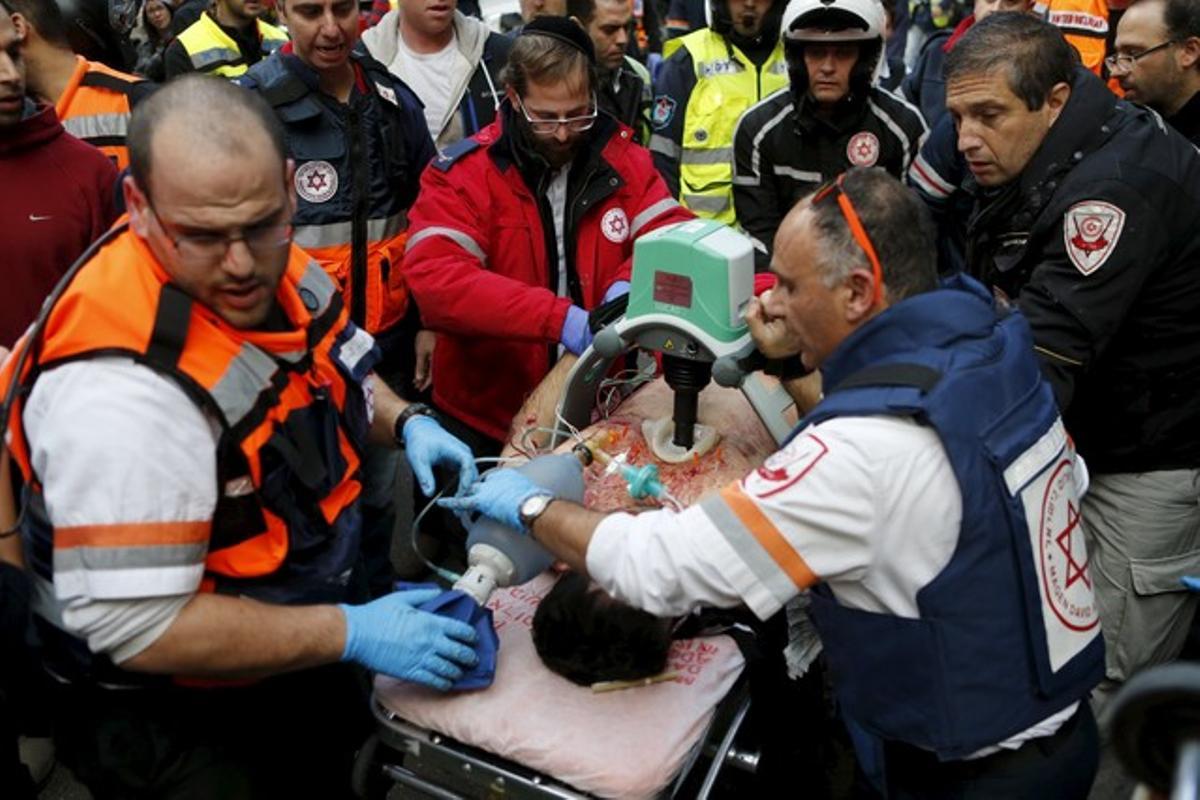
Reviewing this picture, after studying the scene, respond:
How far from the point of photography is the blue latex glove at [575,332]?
9.73 ft

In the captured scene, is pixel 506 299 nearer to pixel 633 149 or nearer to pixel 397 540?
pixel 633 149

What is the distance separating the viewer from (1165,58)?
358 cm

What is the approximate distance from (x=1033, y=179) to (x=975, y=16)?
3030mm

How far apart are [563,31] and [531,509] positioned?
1.60 meters

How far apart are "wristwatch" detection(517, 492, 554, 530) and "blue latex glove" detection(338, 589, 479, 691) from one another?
0.78 feet

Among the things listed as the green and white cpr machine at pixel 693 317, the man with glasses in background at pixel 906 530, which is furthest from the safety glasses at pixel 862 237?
the green and white cpr machine at pixel 693 317

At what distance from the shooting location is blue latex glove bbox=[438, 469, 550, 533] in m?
2.11

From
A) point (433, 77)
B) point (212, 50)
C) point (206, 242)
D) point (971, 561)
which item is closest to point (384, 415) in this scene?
point (206, 242)

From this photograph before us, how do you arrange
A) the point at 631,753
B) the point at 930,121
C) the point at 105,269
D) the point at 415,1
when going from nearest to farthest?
the point at 105,269 → the point at 631,753 → the point at 415,1 → the point at 930,121

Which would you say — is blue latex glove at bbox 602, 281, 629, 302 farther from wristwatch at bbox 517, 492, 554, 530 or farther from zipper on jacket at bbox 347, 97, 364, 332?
wristwatch at bbox 517, 492, 554, 530

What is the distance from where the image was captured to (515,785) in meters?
1.95

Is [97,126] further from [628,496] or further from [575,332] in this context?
[628,496]

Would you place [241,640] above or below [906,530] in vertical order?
below

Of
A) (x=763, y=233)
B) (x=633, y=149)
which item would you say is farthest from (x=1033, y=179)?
(x=763, y=233)
